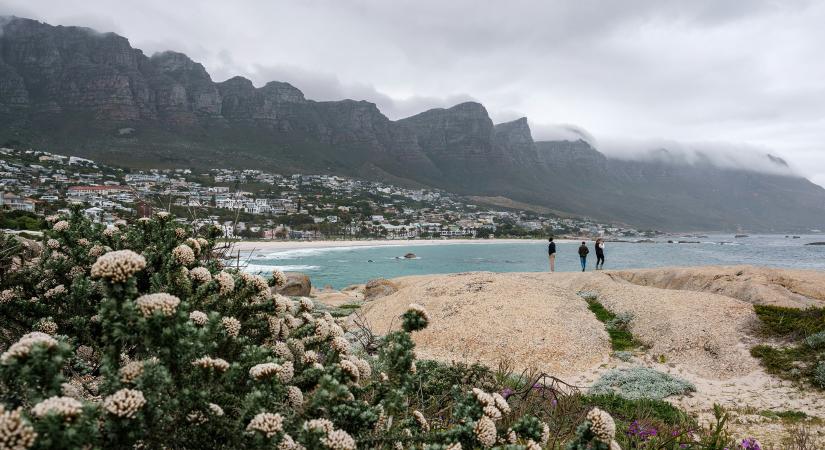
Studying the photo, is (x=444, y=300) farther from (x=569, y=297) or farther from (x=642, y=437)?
(x=642, y=437)

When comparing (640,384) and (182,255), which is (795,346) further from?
(182,255)

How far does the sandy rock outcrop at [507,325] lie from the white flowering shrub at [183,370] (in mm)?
6818

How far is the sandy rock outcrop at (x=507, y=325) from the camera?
1128cm

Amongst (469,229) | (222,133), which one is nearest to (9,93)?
(222,133)

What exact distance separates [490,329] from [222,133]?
186 meters

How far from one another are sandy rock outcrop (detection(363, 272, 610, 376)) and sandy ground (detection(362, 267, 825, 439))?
29 millimetres

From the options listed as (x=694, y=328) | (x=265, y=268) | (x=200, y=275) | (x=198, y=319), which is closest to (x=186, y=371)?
(x=198, y=319)

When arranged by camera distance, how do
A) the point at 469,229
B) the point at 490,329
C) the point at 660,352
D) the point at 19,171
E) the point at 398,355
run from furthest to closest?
the point at 469,229, the point at 19,171, the point at 490,329, the point at 660,352, the point at 398,355

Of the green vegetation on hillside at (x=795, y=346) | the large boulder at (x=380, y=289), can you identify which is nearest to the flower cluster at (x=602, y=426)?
the green vegetation on hillside at (x=795, y=346)

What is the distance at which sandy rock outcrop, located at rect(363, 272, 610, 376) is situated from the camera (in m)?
11.3

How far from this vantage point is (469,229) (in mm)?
134875

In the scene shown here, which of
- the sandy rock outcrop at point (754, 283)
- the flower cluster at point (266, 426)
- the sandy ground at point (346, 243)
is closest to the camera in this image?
the flower cluster at point (266, 426)

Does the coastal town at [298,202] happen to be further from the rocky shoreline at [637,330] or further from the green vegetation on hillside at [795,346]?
the green vegetation on hillside at [795,346]

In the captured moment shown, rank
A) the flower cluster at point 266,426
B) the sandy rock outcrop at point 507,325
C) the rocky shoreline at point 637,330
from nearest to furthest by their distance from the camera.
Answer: the flower cluster at point 266,426 → the rocky shoreline at point 637,330 → the sandy rock outcrop at point 507,325
